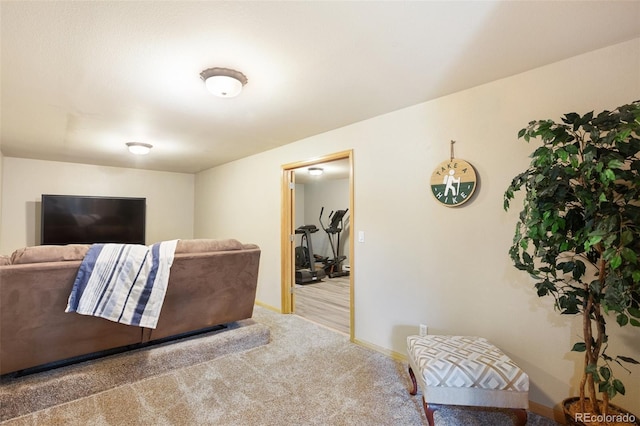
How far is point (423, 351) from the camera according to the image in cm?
190

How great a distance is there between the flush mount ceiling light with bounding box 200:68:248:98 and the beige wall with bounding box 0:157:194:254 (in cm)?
445

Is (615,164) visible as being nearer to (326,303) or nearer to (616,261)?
(616,261)

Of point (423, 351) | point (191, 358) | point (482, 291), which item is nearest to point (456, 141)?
point (482, 291)

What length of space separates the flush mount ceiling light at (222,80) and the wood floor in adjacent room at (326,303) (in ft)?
8.80

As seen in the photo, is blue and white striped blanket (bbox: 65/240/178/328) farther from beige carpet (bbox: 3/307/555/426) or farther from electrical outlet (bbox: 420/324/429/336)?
electrical outlet (bbox: 420/324/429/336)

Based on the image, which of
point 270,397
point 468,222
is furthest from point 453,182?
point 270,397

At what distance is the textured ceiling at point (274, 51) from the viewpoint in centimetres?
144

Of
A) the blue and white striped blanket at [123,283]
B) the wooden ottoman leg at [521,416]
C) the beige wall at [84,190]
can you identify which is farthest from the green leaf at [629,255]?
the beige wall at [84,190]

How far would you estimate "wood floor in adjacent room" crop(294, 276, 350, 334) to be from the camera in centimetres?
373

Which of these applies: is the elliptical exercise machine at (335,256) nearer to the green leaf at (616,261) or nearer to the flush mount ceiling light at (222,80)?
the flush mount ceiling light at (222,80)

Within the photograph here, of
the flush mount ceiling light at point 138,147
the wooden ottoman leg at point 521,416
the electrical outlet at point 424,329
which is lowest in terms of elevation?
the wooden ottoman leg at point 521,416

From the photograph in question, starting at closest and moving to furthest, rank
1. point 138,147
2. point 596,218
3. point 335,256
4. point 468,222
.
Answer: point 596,218, point 468,222, point 138,147, point 335,256

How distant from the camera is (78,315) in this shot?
208cm

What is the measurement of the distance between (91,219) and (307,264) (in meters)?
4.06
